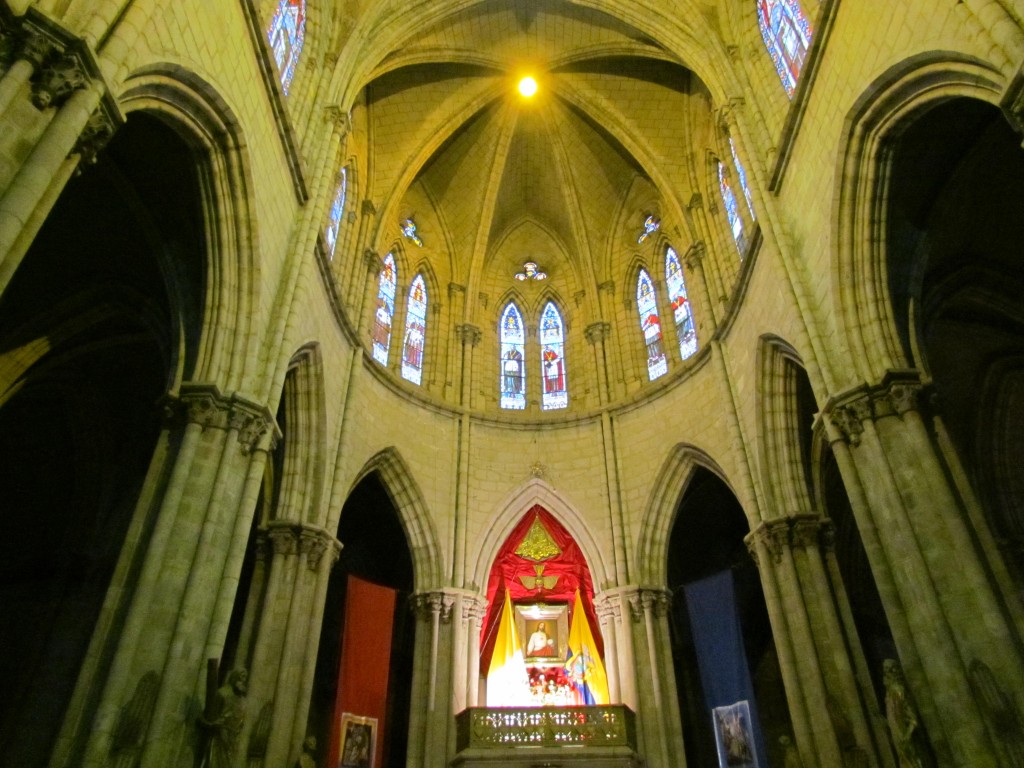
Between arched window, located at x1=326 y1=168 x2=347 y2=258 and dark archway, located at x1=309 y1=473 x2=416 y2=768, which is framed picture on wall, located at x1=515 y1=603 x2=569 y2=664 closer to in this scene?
dark archway, located at x1=309 y1=473 x2=416 y2=768

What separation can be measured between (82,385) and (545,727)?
10229mm

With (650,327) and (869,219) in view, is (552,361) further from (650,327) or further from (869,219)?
(869,219)

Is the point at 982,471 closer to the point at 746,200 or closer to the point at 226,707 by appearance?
the point at 746,200

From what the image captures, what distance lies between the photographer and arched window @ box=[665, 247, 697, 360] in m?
16.8

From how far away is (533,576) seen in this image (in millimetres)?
15883

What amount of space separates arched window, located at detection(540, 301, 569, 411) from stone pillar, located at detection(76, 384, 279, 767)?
31.7 feet

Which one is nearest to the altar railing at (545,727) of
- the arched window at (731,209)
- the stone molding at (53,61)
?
the arched window at (731,209)

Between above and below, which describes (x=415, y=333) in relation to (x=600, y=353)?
above

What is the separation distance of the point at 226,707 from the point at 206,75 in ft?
22.2

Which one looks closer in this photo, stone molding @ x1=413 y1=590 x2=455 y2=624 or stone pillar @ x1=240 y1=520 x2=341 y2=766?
stone pillar @ x1=240 y1=520 x2=341 y2=766

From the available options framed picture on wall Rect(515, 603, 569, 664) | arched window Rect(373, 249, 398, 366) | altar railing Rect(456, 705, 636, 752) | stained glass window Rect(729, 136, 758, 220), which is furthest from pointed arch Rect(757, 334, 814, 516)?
arched window Rect(373, 249, 398, 366)

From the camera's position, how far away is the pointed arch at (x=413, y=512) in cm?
1513

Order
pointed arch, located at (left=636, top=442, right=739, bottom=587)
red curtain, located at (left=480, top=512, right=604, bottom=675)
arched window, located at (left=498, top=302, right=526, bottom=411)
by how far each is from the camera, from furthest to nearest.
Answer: arched window, located at (left=498, top=302, right=526, bottom=411)
red curtain, located at (left=480, top=512, right=604, bottom=675)
pointed arch, located at (left=636, top=442, right=739, bottom=587)

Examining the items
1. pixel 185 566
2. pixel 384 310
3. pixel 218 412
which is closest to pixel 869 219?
pixel 218 412
